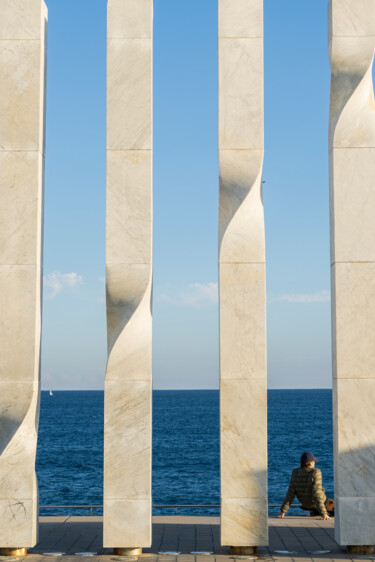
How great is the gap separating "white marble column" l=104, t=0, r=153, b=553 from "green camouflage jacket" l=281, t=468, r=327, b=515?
401 cm

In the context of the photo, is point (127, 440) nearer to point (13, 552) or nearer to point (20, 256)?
point (13, 552)

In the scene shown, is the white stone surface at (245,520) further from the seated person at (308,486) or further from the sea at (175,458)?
the sea at (175,458)

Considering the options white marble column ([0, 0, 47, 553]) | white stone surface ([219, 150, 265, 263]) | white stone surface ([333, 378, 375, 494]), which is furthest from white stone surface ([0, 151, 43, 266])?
white stone surface ([333, 378, 375, 494])

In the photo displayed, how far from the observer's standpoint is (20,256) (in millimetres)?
16344

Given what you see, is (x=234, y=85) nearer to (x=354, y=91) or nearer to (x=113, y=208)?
(x=354, y=91)

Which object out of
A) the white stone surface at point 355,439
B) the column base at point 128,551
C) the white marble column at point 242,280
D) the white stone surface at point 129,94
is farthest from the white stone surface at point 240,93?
the column base at point 128,551

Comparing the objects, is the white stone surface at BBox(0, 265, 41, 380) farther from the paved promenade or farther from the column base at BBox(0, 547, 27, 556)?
the paved promenade

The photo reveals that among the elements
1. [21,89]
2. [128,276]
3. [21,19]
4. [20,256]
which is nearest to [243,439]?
[128,276]

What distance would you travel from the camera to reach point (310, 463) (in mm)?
18406

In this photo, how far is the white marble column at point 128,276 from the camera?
1588 centimetres

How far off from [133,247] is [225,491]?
5123 millimetres

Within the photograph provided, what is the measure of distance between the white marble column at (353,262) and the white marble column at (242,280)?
1.47 meters

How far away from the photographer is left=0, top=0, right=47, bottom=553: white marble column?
1602 cm

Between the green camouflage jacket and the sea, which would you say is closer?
the green camouflage jacket
